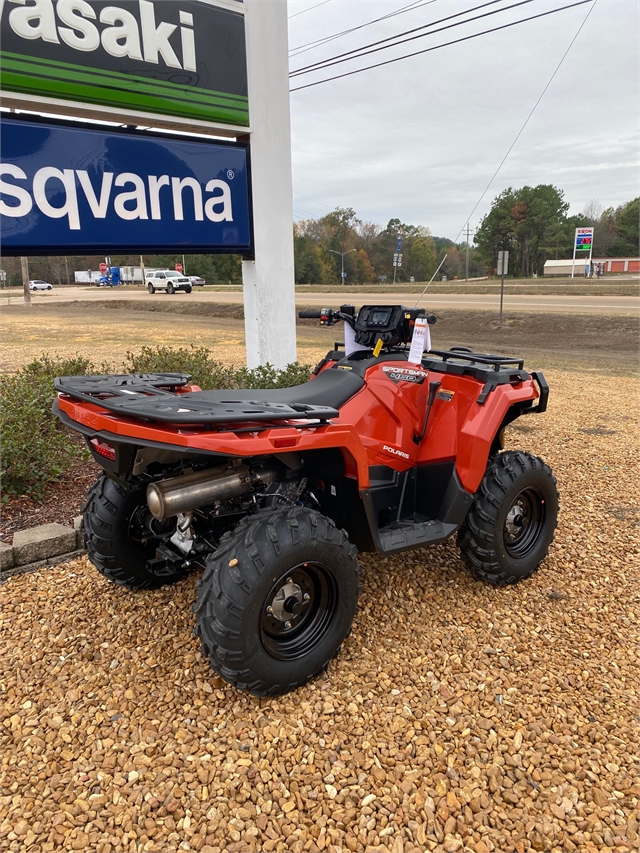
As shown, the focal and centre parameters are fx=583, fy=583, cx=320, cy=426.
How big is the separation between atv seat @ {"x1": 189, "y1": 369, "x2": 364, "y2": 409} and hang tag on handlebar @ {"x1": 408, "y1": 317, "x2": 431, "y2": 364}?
0.33 metres

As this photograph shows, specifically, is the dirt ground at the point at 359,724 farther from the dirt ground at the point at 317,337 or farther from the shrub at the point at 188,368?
the dirt ground at the point at 317,337

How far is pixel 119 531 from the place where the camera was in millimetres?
2834

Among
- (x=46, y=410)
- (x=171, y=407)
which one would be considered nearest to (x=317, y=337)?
(x=46, y=410)

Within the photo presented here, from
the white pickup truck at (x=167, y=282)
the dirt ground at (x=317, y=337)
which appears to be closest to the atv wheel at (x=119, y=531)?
the dirt ground at (x=317, y=337)

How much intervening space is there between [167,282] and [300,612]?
39058 mm

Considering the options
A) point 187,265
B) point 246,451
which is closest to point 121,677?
point 246,451

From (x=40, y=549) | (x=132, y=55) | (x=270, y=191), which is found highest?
(x=132, y=55)

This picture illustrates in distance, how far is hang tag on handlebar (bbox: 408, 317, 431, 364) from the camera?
117 inches

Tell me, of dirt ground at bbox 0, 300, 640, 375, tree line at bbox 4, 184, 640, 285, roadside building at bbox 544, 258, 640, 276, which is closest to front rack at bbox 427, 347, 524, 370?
dirt ground at bbox 0, 300, 640, 375

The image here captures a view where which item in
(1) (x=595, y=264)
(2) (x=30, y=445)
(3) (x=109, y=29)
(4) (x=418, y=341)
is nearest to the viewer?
(4) (x=418, y=341)

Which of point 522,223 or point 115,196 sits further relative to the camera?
point 522,223

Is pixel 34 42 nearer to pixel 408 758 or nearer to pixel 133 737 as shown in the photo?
pixel 133 737

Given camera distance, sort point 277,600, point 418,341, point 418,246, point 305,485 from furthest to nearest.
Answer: point 418,246, point 418,341, point 305,485, point 277,600

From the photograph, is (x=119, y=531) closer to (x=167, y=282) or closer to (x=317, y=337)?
(x=317, y=337)
